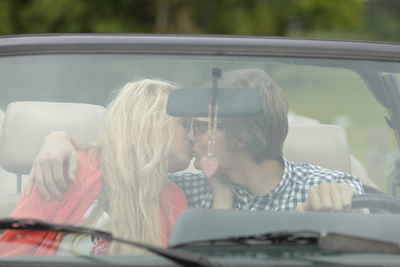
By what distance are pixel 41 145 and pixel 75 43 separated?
1.11 feet

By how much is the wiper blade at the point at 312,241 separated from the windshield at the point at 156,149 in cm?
10

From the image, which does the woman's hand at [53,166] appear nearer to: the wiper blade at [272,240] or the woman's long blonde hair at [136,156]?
the woman's long blonde hair at [136,156]

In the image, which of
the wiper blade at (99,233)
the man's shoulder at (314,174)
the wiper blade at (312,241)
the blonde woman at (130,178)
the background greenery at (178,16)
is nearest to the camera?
the wiper blade at (99,233)

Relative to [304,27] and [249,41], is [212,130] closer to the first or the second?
[249,41]

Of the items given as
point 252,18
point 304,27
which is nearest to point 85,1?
point 252,18

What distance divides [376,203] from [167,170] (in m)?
0.65

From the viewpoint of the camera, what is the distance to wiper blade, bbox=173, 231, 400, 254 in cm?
283

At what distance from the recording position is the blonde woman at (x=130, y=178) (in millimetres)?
3053

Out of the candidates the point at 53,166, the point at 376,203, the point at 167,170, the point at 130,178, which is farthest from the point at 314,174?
the point at 53,166

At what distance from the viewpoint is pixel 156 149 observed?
10.6ft

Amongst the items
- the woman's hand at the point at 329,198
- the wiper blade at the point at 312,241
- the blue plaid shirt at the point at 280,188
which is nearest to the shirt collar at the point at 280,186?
the blue plaid shirt at the point at 280,188

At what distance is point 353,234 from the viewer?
116 inches

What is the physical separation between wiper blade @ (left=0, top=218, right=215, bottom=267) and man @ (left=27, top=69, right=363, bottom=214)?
32cm

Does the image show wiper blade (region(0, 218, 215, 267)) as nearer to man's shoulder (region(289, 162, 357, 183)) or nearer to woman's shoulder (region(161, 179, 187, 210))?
woman's shoulder (region(161, 179, 187, 210))
